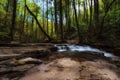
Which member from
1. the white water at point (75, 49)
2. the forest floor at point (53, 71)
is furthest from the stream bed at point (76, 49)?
the forest floor at point (53, 71)

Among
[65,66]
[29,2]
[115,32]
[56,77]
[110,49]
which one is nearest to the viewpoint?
[56,77]

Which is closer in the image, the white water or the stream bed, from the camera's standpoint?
the stream bed

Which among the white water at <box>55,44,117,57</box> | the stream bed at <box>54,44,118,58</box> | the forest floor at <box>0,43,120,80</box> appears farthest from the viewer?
the white water at <box>55,44,117,57</box>

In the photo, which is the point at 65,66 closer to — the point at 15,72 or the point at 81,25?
the point at 15,72

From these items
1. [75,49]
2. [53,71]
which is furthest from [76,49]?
[53,71]

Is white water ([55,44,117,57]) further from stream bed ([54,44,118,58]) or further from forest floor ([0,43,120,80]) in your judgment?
forest floor ([0,43,120,80])

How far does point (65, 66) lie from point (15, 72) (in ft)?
6.68

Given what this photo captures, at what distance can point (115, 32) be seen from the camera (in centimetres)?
2223

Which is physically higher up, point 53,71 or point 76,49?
point 76,49

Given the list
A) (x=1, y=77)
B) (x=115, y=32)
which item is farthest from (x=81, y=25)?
(x=1, y=77)

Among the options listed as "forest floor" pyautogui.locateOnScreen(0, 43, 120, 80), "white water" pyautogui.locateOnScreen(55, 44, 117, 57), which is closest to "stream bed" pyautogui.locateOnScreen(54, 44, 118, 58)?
"white water" pyautogui.locateOnScreen(55, 44, 117, 57)

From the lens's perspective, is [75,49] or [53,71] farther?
[75,49]

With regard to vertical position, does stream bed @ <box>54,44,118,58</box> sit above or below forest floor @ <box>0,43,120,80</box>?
above

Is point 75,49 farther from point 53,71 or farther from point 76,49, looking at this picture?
point 53,71
